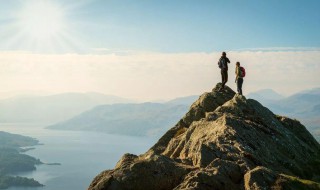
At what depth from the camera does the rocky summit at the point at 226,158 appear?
20.5m

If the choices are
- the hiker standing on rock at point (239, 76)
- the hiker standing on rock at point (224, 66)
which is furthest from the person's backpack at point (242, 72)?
the hiker standing on rock at point (224, 66)

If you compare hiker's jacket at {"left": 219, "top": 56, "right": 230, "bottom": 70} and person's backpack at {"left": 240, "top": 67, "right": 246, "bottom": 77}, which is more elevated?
hiker's jacket at {"left": 219, "top": 56, "right": 230, "bottom": 70}

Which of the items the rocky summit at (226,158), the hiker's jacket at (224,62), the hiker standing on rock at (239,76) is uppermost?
the hiker's jacket at (224,62)

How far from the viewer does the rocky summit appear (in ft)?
67.4

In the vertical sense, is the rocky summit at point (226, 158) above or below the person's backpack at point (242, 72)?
below

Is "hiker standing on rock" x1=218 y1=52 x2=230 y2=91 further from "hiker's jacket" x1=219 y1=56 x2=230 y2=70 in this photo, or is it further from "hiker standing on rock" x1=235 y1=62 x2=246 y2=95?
"hiker standing on rock" x1=235 y1=62 x2=246 y2=95

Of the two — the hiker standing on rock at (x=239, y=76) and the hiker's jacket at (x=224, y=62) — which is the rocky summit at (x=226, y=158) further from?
the hiker's jacket at (x=224, y=62)

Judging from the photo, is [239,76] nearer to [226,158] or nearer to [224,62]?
[224,62]

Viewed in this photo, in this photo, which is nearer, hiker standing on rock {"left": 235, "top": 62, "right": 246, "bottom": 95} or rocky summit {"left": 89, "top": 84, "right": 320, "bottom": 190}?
rocky summit {"left": 89, "top": 84, "right": 320, "bottom": 190}

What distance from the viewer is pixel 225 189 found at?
20.3m

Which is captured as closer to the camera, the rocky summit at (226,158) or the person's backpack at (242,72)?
the rocky summit at (226,158)

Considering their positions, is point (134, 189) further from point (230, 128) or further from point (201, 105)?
point (201, 105)

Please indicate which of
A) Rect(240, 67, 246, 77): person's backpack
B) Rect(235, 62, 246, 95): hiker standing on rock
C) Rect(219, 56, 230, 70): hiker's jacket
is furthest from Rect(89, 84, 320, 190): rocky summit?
Rect(219, 56, 230, 70): hiker's jacket

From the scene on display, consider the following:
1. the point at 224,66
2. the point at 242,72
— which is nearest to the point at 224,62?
the point at 224,66
